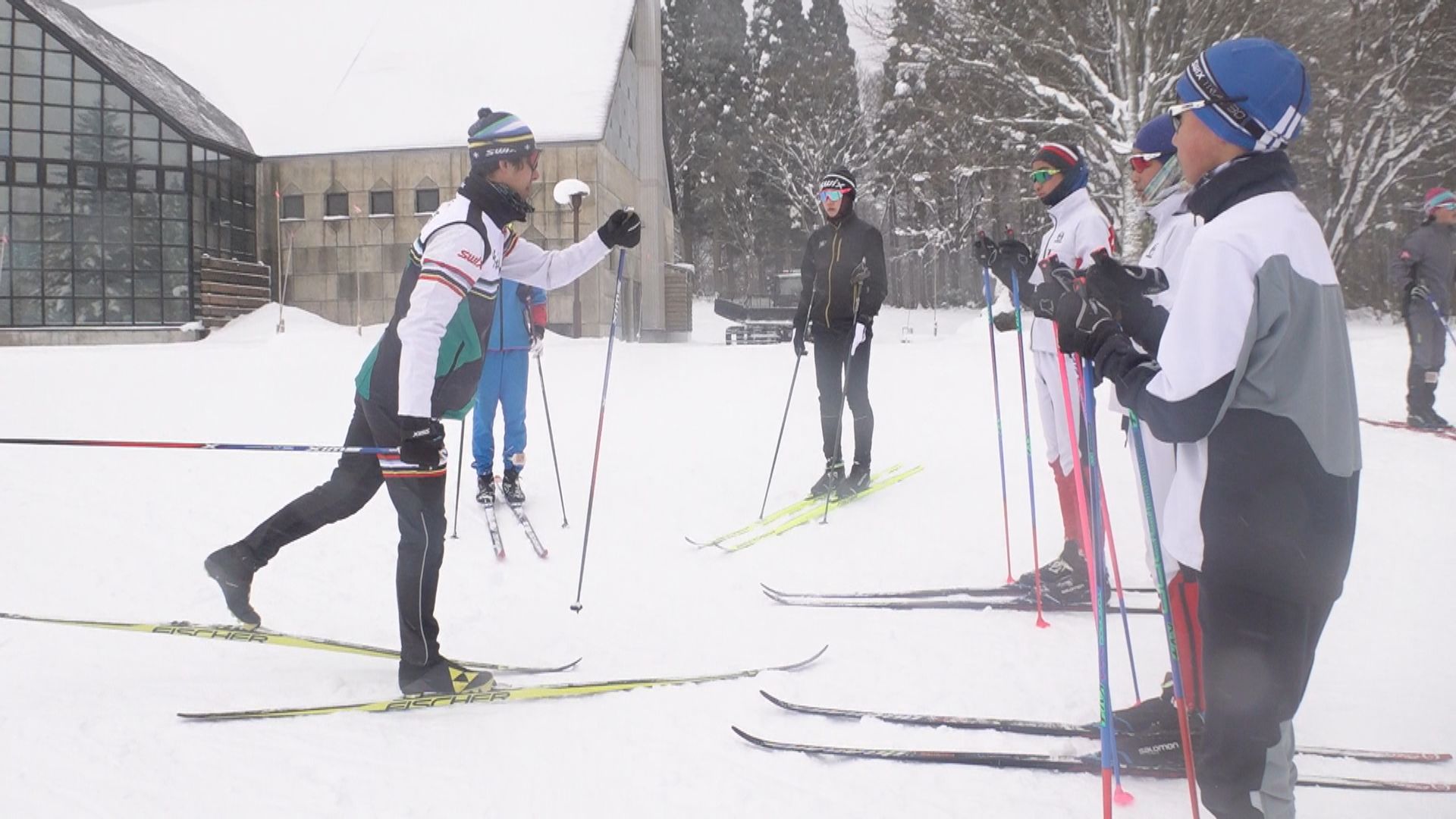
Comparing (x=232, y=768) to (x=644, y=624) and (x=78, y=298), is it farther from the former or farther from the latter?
(x=78, y=298)

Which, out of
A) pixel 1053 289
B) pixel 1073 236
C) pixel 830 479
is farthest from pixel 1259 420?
pixel 830 479

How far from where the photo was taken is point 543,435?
8.82 m

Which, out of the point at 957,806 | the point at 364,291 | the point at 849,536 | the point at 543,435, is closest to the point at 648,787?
the point at 957,806

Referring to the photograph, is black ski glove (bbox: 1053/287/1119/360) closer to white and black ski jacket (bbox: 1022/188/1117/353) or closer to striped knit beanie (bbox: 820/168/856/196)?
white and black ski jacket (bbox: 1022/188/1117/353)

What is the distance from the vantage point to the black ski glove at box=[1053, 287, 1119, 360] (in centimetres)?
215

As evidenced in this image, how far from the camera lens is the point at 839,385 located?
6.58 m

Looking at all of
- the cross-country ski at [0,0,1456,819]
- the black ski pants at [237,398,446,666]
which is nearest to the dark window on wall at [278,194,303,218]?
the cross-country ski at [0,0,1456,819]

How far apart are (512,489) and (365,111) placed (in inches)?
770

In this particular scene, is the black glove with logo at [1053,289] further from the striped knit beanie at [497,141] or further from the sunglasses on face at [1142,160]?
the striped knit beanie at [497,141]

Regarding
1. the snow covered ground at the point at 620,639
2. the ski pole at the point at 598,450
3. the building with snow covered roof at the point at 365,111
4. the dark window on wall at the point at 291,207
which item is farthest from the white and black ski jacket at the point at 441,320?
the dark window on wall at the point at 291,207

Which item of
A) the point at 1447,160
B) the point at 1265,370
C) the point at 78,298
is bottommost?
the point at 1265,370

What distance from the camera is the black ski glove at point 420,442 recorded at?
327 cm

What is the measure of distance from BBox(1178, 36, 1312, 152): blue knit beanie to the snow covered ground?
1.83m

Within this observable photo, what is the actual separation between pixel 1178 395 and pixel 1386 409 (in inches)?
384
